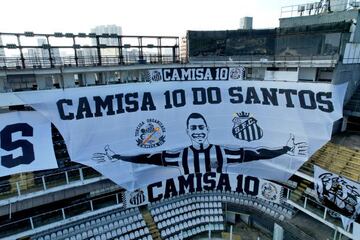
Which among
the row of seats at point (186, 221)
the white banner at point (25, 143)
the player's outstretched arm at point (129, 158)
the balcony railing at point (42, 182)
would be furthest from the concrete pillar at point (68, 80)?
the row of seats at point (186, 221)

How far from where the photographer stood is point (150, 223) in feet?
51.3

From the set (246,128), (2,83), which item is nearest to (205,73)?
(246,128)

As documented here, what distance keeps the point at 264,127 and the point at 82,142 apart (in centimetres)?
1208

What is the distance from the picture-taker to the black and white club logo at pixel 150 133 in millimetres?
15977

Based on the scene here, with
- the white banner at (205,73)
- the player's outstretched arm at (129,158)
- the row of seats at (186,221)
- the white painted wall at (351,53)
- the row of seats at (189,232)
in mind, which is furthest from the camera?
the white banner at (205,73)

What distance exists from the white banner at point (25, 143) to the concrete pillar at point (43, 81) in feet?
11.1

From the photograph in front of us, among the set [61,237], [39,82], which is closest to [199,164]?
[61,237]

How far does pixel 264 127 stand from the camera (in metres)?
16.8

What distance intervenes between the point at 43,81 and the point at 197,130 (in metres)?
11.2

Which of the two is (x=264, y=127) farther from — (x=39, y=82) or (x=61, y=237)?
(x=39, y=82)

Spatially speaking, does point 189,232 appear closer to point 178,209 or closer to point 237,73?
point 178,209

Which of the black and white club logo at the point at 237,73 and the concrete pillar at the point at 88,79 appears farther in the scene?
the black and white club logo at the point at 237,73

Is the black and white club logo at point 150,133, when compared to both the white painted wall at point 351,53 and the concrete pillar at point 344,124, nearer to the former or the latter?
the concrete pillar at point 344,124

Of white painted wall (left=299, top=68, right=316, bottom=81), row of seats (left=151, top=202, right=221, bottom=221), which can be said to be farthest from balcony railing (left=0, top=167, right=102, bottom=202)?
white painted wall (left=299, top=68, right=316, bottom=81)
